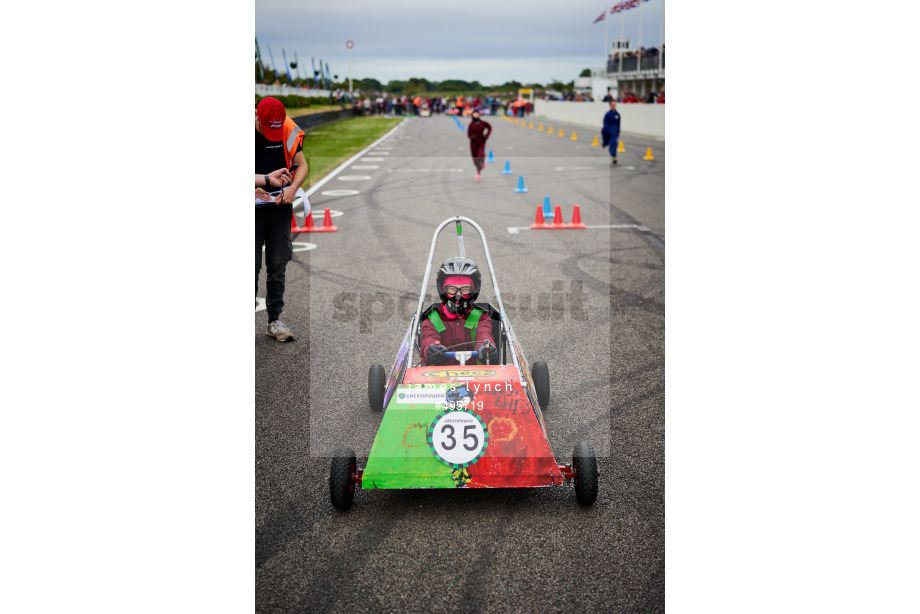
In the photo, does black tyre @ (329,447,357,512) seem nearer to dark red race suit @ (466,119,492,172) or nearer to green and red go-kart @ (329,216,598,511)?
green and red go-kart @ (329,216,598,511)

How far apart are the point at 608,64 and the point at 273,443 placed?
71.3 metres

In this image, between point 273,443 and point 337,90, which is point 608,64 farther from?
point 273,443

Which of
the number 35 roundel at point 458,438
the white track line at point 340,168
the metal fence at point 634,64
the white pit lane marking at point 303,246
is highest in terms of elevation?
the metal fence at point 634,64

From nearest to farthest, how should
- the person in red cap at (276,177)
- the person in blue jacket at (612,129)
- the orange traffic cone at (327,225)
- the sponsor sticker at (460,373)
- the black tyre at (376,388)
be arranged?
1. the sponsor sticker at (460,373)
2. the black tyre at (376,388)
3. the person in red cap at (276,177)
4. the orange traffic cone at (327,225)
5. the person in blue jacket at (612,129)

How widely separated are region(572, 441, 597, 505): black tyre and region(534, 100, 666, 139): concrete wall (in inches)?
1273

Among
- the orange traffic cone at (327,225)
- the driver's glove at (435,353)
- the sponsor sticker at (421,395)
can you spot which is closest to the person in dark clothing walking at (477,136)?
the orange traffic cone at (327,225)

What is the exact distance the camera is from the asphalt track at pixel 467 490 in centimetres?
358

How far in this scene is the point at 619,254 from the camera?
10617 millimetres

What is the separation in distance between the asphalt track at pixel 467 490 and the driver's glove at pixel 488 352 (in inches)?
21.9

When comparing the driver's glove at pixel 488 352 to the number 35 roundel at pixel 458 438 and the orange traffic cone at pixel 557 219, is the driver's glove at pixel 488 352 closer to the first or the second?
the number 35 roundel at pixel 458 438

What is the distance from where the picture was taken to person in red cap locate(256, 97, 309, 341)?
635cm

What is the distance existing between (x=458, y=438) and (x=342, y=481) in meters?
0.66

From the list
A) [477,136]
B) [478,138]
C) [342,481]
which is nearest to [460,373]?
[342,481]

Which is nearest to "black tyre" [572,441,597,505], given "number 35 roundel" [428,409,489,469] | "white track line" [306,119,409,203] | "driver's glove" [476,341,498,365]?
"number 35 roundel" [428,409,489,469]
